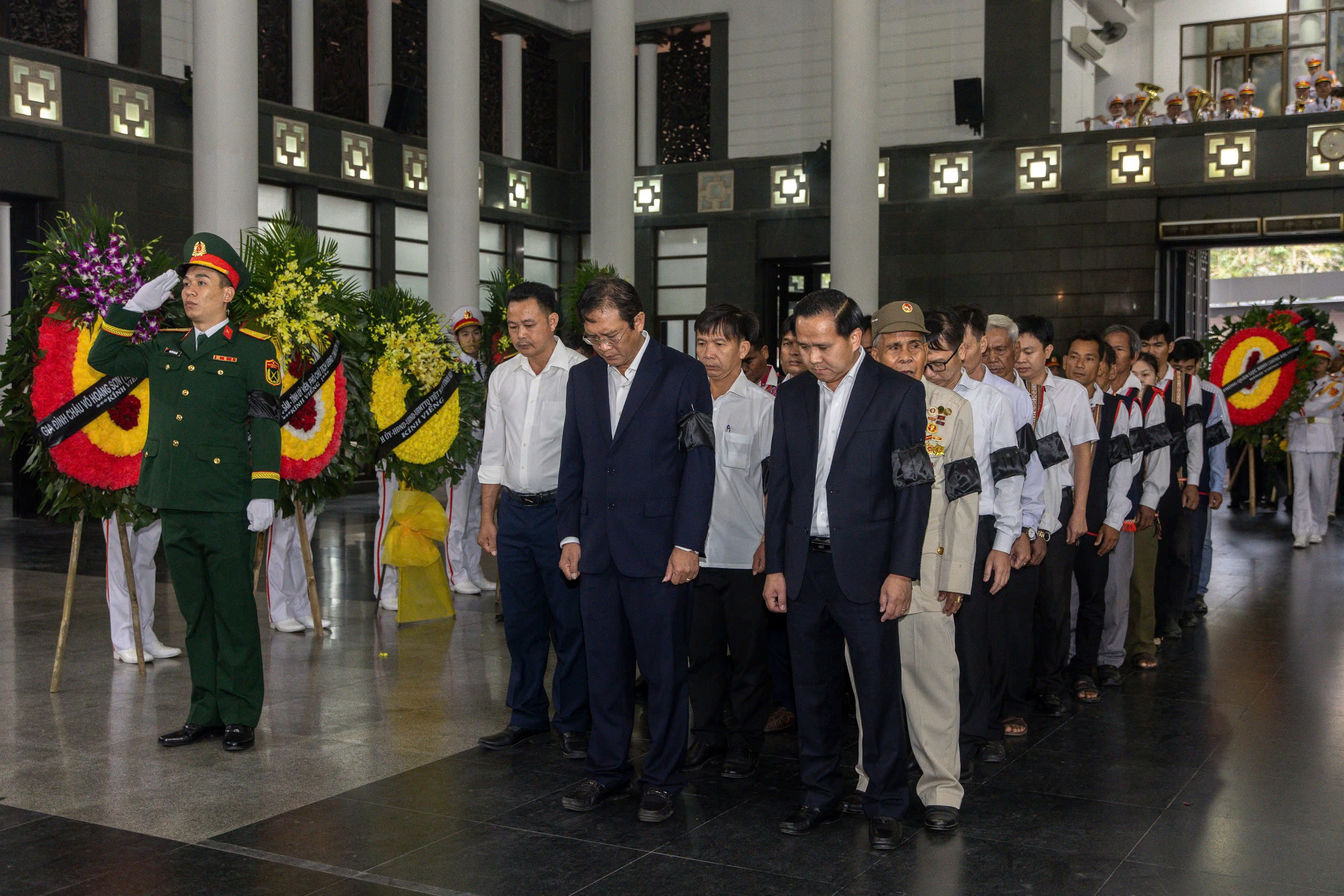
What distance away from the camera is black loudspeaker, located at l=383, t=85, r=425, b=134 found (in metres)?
16.2

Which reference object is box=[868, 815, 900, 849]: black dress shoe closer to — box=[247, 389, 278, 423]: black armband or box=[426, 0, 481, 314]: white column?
box=[247, 389, 278, 423]: black armband

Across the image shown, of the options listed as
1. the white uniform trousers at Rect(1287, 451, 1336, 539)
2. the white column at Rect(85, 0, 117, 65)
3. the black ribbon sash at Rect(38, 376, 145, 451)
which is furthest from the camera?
the white column at Rect(85, 0, 117, 65)

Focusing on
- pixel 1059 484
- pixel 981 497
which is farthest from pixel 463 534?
pixel 981 497

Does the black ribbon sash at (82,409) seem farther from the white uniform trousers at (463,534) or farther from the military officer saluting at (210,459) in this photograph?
the white uniform trousers at (463,534)

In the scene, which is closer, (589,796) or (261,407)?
(589,796)

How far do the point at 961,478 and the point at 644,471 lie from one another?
1.02 metres

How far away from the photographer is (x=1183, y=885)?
11.7 feet

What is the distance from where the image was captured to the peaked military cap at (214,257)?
15.7 ft

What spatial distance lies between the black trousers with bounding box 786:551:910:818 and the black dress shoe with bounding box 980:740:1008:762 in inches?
33.2

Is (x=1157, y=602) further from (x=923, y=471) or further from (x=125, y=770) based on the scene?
(x=125, y=770)

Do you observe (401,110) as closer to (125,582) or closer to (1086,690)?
(125,582)

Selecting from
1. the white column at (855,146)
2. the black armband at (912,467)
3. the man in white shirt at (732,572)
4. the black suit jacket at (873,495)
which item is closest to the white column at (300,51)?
the white column at (855,146)

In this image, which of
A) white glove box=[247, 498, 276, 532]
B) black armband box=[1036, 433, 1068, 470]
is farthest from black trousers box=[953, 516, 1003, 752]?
white glove box=[247, 498, 276, 532]

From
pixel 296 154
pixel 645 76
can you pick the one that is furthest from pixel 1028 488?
pixel 645 76
